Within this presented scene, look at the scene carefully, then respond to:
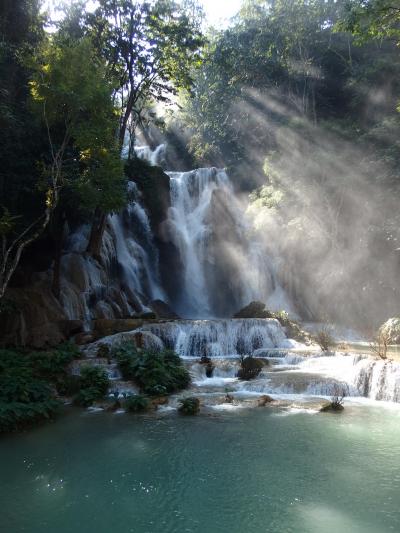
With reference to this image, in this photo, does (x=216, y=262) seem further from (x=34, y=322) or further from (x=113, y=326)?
(x=34, y=322)

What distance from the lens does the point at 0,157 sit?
45.6 feet

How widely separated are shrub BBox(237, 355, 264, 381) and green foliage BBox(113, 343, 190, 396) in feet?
5.90

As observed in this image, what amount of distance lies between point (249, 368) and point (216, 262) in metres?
17.0

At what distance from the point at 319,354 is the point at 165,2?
17.8 metres

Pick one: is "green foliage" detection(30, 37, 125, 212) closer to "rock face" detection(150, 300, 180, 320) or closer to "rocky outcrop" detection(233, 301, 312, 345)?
"rocky outcrop" detection(233, 301, 312, 345)

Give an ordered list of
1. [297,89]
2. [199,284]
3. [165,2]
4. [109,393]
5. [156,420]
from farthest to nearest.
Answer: [297,89] < [199,284] < [165,2] < [109,393] < [156,420]

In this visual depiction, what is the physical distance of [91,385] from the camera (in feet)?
39.6

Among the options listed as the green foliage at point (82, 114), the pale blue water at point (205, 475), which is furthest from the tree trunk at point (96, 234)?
the pale blue water at point (205, 475)

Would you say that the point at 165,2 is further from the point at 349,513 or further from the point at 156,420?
the point at 349,513

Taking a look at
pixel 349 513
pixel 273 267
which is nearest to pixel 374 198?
pixel 273 267

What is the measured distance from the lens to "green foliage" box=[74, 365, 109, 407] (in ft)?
37.2

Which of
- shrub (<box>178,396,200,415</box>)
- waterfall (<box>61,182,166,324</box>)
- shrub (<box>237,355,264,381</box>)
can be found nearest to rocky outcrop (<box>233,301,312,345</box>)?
shrub (<box>237,355,264,381</box>)

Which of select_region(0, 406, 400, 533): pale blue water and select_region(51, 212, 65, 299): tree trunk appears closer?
select_region(0, 406, 400, 533): pale blue water

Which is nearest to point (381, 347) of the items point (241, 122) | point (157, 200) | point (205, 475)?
point (205, 475)
